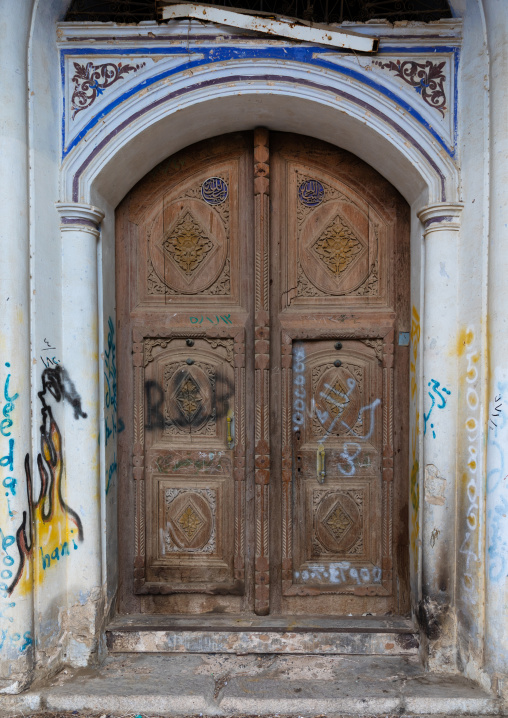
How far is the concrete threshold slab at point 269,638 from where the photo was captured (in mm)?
3244

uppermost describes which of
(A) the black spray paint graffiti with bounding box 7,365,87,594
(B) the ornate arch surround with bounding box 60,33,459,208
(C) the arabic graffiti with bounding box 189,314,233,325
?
(B) the ornate arch surround with bounding box 60,33,459,208

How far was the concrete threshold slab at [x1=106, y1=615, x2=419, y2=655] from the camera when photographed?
324 centimetres

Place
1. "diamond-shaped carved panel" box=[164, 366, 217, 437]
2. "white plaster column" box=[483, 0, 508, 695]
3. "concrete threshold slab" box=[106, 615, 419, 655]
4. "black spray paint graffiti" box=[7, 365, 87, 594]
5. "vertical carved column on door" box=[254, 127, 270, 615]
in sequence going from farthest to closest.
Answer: "diamond-shaped carved panel" box=[164, 366, 217, 437] < "vertical carved column on door" box=[254, 127, 270, 615] < "concrete threshold slab" box=[106, 615, 419, 655] < "black spray paint graffiti" box=[7, 365, 87, 594] < "white plaster column" box=[483, 0, 508, 695]

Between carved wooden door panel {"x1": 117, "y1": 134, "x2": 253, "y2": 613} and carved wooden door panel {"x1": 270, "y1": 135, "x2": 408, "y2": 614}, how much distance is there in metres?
0.27

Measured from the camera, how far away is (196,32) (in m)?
3.03

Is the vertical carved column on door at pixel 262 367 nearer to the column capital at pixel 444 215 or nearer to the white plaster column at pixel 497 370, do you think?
the column capital at pixel 444 215

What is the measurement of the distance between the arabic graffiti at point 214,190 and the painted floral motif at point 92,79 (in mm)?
787

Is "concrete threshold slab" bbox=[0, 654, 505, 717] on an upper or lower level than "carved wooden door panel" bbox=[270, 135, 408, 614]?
lower

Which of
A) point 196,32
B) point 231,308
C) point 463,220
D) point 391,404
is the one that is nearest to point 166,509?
point 231,308

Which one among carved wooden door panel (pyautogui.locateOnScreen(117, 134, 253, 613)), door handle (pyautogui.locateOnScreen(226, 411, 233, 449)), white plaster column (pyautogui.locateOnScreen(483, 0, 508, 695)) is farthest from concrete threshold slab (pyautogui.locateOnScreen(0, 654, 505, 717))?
door handle (pyautogui.locateOnScreen(226, 411, 233, 449))

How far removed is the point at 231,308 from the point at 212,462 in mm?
1061

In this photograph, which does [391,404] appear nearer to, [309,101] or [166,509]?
[166,509]

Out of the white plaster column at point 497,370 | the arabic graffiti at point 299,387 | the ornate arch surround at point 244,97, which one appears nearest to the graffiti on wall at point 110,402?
the ornate arch surround at point 244,97

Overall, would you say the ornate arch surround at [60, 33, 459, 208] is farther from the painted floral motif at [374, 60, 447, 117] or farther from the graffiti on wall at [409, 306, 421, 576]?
the graffiti on wall at [409, 306, 421, 576]
